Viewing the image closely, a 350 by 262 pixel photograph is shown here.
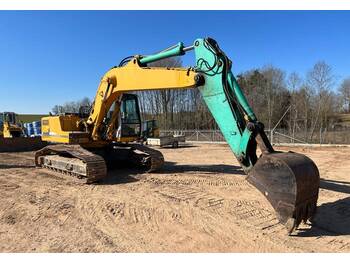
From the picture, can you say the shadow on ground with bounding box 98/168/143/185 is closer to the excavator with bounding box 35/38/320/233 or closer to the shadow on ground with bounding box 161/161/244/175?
the excavator with bounding box 35/38/320/233

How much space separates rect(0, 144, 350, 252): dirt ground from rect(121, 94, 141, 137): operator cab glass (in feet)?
5.83

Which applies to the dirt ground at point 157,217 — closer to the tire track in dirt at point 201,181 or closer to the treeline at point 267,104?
the tire track in dirt at point 201,181

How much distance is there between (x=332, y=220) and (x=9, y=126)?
20358 millimetres

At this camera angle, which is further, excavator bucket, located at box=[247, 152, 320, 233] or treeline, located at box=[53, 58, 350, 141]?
treeline, located at box=[53, 58, 350, 141]

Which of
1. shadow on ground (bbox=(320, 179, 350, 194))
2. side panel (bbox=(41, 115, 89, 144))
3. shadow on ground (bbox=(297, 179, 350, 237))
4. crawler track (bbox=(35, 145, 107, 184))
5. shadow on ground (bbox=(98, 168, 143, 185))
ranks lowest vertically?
shadow on ground (bbox=(297, 179, 350, 237))

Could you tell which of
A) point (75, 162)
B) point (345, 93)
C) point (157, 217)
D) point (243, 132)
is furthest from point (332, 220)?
point (345, 93)

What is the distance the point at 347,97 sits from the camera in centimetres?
4575

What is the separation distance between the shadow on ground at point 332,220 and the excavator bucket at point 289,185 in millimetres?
371

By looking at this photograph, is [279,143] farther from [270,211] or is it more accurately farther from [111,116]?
[270,211]

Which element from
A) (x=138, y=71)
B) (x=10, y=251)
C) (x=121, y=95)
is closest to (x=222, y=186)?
(x=138, y=71)

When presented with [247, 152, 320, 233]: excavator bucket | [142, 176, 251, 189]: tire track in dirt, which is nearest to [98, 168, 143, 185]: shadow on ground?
[142, 176, 251, 189]: tire track in dirt

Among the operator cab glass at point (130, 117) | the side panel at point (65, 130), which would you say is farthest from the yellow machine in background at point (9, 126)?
the operator cab glass at point (130, 117)

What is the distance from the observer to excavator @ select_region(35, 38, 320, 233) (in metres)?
4.59

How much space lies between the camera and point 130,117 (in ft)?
34.1
